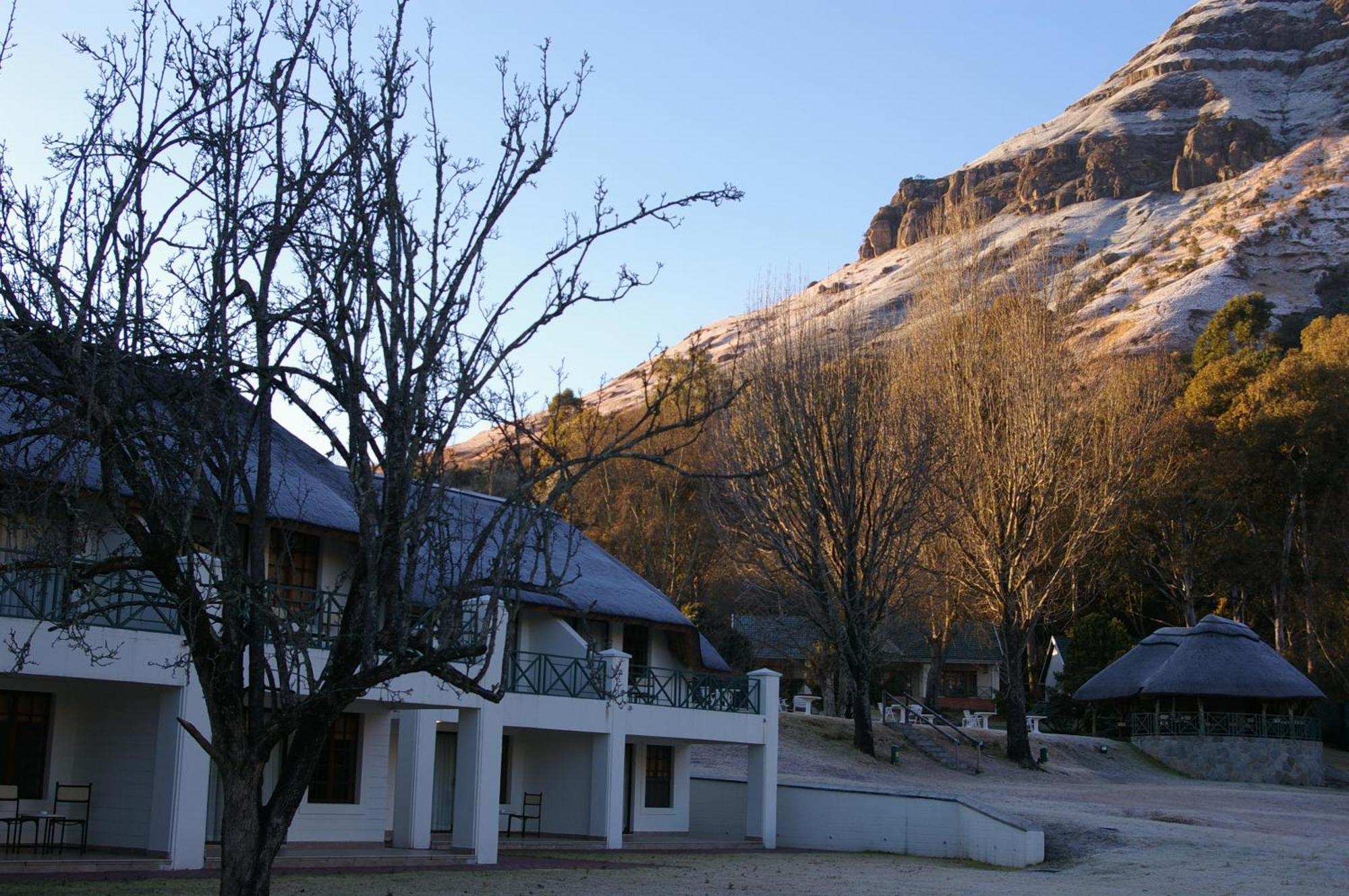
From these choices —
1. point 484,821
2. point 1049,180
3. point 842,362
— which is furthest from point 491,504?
point 1049,180

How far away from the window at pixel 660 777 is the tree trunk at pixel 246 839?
1916cm

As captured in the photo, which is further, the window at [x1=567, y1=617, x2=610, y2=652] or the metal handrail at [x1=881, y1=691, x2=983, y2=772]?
the metal handrail at [x1=881, y1=691, x2=983, y2=772]

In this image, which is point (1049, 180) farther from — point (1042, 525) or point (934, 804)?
point (934, 804)

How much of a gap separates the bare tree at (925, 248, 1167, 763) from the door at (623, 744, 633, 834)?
43.0 ft

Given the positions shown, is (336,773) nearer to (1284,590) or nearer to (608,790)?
(608,790)

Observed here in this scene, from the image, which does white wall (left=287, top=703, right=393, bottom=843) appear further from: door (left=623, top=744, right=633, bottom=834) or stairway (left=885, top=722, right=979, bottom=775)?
stairway (left=885, top=722, right=979, bottom=775)

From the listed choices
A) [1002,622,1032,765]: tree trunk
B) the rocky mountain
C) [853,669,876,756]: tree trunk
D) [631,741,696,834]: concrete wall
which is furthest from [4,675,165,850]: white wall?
the rocky mountain

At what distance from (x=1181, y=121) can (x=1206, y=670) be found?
116 meters

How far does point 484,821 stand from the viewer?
21594 mm

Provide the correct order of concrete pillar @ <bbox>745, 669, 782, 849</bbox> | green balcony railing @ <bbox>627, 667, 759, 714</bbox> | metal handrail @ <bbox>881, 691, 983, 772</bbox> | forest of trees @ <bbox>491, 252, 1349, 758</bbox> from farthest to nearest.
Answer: metal handrail @ <bbox>881, 691, 983, 772</bbox>
forest of trees @ <bbox>491, 252, 1349, 758</bbox>
concrete pillar @ <bbox>745, 669, 782, 849</bbox>
green balcony railing @ <bbox>627, 667, 759, 714</bbox>

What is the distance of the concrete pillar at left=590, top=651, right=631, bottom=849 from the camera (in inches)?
961

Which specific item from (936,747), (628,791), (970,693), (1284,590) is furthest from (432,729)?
(970,693)

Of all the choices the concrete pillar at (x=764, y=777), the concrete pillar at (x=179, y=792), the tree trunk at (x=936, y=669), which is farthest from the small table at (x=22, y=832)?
the tree trunk at (x=936, y=669)

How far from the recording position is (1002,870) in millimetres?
22766
